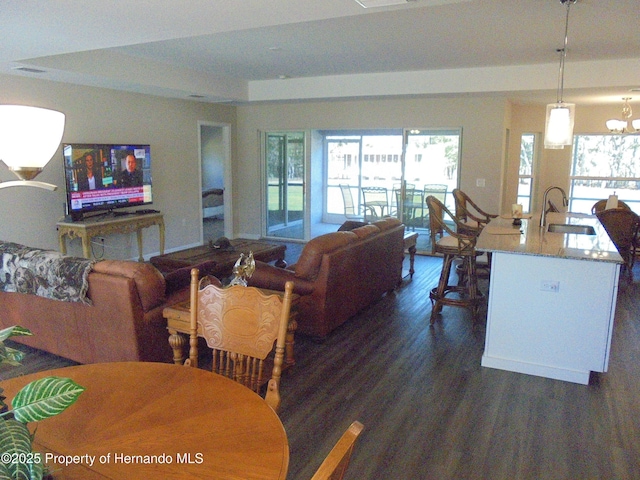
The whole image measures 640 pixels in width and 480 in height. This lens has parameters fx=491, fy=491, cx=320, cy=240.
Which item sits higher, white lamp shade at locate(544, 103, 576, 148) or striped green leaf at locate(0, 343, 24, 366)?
white lamp shade at locate(544, 103, 576, 148)

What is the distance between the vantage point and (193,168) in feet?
25.5

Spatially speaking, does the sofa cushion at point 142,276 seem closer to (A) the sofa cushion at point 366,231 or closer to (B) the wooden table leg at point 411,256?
(A) the sofa cushion at point 366,231

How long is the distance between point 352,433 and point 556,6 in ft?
12.5

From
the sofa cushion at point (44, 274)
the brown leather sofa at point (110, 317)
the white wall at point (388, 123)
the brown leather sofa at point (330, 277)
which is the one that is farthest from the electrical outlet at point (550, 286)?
the white wall at point (388, 123)

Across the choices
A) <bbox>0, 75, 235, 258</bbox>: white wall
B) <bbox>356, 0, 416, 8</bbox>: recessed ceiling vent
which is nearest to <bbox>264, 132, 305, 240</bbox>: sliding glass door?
<bbox>0, 75, 235, 258</bbox>: white wall

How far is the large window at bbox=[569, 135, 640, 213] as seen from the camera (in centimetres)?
863

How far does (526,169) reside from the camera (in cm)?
926

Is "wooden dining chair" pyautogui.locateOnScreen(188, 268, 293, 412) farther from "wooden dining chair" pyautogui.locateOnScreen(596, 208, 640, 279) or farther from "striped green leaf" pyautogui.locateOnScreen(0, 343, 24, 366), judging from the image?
"wooden dining chair" pyautogui.locateOnScreen(596, 208, 640, 279)

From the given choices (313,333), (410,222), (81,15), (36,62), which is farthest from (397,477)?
(410,222)

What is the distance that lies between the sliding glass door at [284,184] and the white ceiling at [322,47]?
110 cm

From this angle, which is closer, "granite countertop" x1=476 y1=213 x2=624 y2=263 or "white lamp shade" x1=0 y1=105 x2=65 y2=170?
"white lamp shade" x1=0 y1=105 x2=65 y2=170

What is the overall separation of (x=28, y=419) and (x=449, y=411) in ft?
8.29

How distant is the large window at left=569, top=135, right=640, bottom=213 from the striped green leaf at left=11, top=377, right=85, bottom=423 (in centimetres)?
967

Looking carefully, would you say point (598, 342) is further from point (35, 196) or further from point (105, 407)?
point (35, 196)
